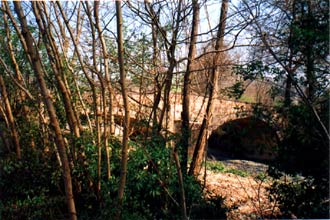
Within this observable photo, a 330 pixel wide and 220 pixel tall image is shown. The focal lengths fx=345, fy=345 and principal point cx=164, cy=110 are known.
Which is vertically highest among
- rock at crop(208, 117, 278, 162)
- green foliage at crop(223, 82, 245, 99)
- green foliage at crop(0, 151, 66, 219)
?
green foliage at crop(223, 82, 245, 99)

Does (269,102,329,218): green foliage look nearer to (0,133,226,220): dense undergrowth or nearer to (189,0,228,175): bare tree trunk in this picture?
(0,133,226,220): dense undergrowth

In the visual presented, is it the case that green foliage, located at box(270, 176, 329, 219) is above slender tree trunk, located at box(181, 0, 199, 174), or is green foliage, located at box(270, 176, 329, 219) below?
below

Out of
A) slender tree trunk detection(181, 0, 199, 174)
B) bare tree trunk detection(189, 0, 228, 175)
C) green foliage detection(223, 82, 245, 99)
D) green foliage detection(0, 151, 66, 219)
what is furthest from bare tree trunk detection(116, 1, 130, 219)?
bare tree trunk detection(189, 0, 228, 175)

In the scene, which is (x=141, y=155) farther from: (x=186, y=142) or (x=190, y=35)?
(x=190, y=35)

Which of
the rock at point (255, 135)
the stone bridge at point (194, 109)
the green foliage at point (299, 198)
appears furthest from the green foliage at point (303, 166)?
the stone bridge at point (194, 109)

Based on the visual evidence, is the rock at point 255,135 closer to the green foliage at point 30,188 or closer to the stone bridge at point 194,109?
the stone bridge at point 194,109

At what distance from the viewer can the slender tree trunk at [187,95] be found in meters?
2.44

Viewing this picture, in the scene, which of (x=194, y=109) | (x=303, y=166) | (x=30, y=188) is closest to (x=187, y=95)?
(x=194, y=109)

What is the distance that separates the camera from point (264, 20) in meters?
2.29

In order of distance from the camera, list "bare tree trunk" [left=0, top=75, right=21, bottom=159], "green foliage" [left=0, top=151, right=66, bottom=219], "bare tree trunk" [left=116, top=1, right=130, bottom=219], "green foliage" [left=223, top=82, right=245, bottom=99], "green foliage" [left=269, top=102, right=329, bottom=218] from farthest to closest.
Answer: "bare tree trunk" [left=0, top=75, right=21, bottom=159] < "green foliage" [left=0, top=151, right=66, bottom=219] < "green foliage" [left=223, top=82, right=245, bottom=99] < "green foliage" [left=269, top=102, right=329, bottom=218] < "bare tree trunk" [left=116, top=1, right=130, bottom=219]

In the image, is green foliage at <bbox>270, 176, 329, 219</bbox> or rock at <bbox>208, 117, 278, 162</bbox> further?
rock at <bbox>208, 117, 278, 162</bbox>

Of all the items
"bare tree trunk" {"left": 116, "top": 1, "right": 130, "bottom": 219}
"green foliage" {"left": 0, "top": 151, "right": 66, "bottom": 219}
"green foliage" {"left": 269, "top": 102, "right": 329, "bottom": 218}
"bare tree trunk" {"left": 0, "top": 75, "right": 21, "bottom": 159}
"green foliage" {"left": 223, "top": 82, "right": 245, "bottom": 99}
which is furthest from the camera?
"bare tree trunk" {"left": 0, "top": 75, "right": 21, "bottom": 159}

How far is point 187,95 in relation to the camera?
3061 millimetres

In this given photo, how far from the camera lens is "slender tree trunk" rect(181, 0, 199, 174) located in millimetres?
2443
